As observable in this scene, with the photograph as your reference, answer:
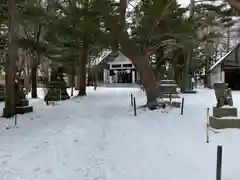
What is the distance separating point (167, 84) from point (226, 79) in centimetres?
2543

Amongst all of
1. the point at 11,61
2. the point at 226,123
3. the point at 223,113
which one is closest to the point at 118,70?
the point at 11,61

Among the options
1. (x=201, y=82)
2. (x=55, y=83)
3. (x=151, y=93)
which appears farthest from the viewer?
(x=201, y=82)

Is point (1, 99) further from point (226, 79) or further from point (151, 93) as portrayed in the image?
point (226, 79)

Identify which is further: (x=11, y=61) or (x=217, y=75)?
(x=217, y=75)

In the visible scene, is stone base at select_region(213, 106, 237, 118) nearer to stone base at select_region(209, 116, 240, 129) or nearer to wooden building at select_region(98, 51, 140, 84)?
stone base at select_region(209, 116, 240, 129)

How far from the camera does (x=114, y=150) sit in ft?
28.1

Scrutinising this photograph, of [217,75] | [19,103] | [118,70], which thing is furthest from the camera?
[118,70]

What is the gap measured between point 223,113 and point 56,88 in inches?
573

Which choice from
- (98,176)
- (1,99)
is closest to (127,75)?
(1,99)

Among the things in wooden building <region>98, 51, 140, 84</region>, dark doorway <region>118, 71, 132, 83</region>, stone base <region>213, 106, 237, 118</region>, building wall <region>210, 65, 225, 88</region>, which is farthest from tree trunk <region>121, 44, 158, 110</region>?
dark doorway <region>118, 71, 132, 83</region>

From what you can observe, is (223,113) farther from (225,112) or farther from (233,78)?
(233,78)

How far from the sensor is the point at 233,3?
3.65 m

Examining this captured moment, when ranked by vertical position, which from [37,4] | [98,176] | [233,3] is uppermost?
A: [37,4]

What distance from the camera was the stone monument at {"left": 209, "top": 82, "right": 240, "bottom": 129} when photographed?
1102 cm
